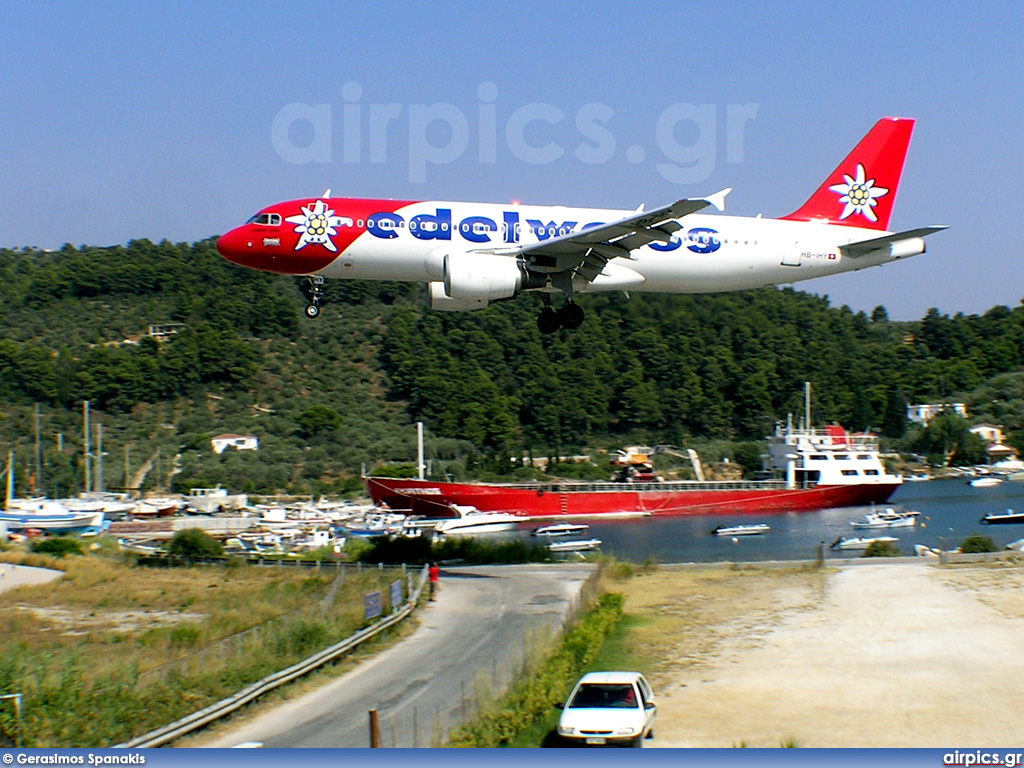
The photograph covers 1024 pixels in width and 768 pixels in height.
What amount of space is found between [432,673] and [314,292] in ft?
36.2

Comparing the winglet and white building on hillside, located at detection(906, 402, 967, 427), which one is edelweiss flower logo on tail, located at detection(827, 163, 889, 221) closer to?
the winglet

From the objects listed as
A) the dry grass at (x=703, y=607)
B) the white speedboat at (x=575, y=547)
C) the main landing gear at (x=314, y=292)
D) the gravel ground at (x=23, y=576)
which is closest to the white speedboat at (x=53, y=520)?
the gravel ground at (x=23, y=576)

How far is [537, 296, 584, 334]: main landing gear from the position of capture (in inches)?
1180

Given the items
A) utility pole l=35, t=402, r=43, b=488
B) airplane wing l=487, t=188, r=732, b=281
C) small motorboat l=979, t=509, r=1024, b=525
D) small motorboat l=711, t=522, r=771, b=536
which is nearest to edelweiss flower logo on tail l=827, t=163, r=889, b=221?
airplane wing l=487, t=188, r=732, b=281

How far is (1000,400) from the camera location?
129875 mm

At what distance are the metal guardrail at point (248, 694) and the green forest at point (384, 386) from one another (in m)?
58.3

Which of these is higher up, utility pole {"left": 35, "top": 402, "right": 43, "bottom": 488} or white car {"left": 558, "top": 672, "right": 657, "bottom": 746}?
utility pole {"left": 35, "top": 402, "right": 43, "bottom": 488}

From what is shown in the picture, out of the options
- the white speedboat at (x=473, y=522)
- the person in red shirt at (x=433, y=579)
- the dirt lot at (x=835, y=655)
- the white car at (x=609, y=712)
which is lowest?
the white speedboat at (x=473, y=522)

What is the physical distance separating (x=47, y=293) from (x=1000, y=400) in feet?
355

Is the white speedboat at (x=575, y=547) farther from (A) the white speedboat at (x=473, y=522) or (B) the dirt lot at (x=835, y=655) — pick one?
(B) the dirt lot at (x=835, y=655)

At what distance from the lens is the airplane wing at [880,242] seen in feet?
96.9

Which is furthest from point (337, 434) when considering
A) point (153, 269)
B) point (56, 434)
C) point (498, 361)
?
point (153, 269)

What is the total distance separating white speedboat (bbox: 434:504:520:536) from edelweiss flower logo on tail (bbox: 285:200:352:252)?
127 ft

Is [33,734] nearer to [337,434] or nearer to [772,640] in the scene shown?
[772,640]
